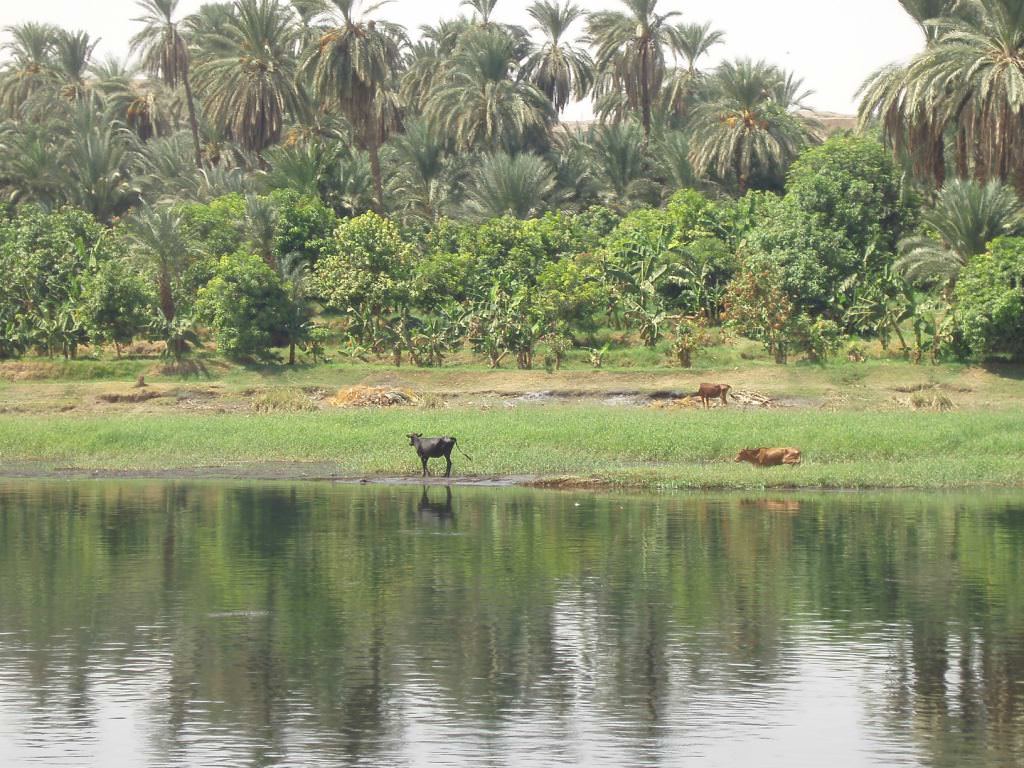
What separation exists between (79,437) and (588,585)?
2301 cm

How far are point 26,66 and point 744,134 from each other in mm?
44311

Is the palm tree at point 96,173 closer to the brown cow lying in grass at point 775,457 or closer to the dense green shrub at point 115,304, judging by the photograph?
the dense green shrub at point 115,304

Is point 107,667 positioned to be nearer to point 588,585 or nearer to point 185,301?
point 588,585

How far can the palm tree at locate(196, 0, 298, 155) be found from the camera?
7062cm

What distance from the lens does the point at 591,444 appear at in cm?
3884

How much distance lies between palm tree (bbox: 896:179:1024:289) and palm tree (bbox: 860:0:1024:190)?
1.06m

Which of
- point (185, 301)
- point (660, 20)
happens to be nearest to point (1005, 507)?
point (185, 301)

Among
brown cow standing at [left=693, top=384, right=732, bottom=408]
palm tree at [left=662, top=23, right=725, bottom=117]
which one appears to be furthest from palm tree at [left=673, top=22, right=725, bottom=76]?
brown cow standing at [left=693, top=384, right=732, bottom=408]

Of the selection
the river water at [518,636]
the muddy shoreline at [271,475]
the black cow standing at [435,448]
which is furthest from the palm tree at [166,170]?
the river water at [518,636]

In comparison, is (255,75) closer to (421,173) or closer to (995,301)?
(421,173)

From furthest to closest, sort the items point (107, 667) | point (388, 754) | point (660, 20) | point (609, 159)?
point (660, 20)
point (609, 159)
point (107, 667)
point (388, 754)

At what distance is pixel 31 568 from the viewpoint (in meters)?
24.5

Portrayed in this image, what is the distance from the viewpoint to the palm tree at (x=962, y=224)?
170ft

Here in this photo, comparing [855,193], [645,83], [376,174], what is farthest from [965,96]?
[645,83]
